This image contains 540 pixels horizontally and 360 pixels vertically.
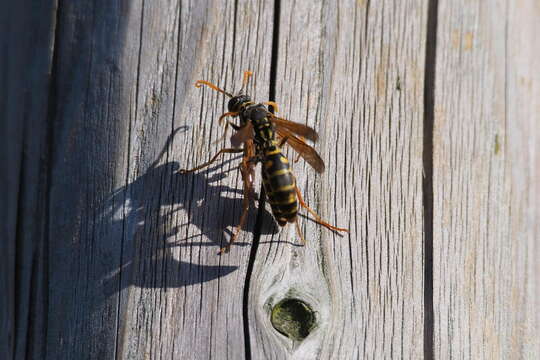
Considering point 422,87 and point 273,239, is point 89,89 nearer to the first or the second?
point 273,239

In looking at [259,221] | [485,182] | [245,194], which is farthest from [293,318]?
[485,182]

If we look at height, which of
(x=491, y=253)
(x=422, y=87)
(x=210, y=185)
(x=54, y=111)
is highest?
(x=422, y=87)

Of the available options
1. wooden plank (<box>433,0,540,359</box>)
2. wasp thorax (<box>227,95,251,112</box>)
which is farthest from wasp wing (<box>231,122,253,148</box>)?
wooden plank (<box>433,0,540,359</box>)

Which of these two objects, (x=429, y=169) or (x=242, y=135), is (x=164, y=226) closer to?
(x=242, y=135)

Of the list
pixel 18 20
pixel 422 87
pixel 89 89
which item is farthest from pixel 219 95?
pixel 18 20

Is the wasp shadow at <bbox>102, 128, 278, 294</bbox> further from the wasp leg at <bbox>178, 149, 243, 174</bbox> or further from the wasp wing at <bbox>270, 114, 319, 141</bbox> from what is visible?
the wasp wing at <bbox>270, 114, 319, 141</bbox>

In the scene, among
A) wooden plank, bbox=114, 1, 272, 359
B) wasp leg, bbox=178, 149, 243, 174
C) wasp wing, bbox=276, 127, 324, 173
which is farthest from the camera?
wasp wing, bbox=276, 127, 324, 173
